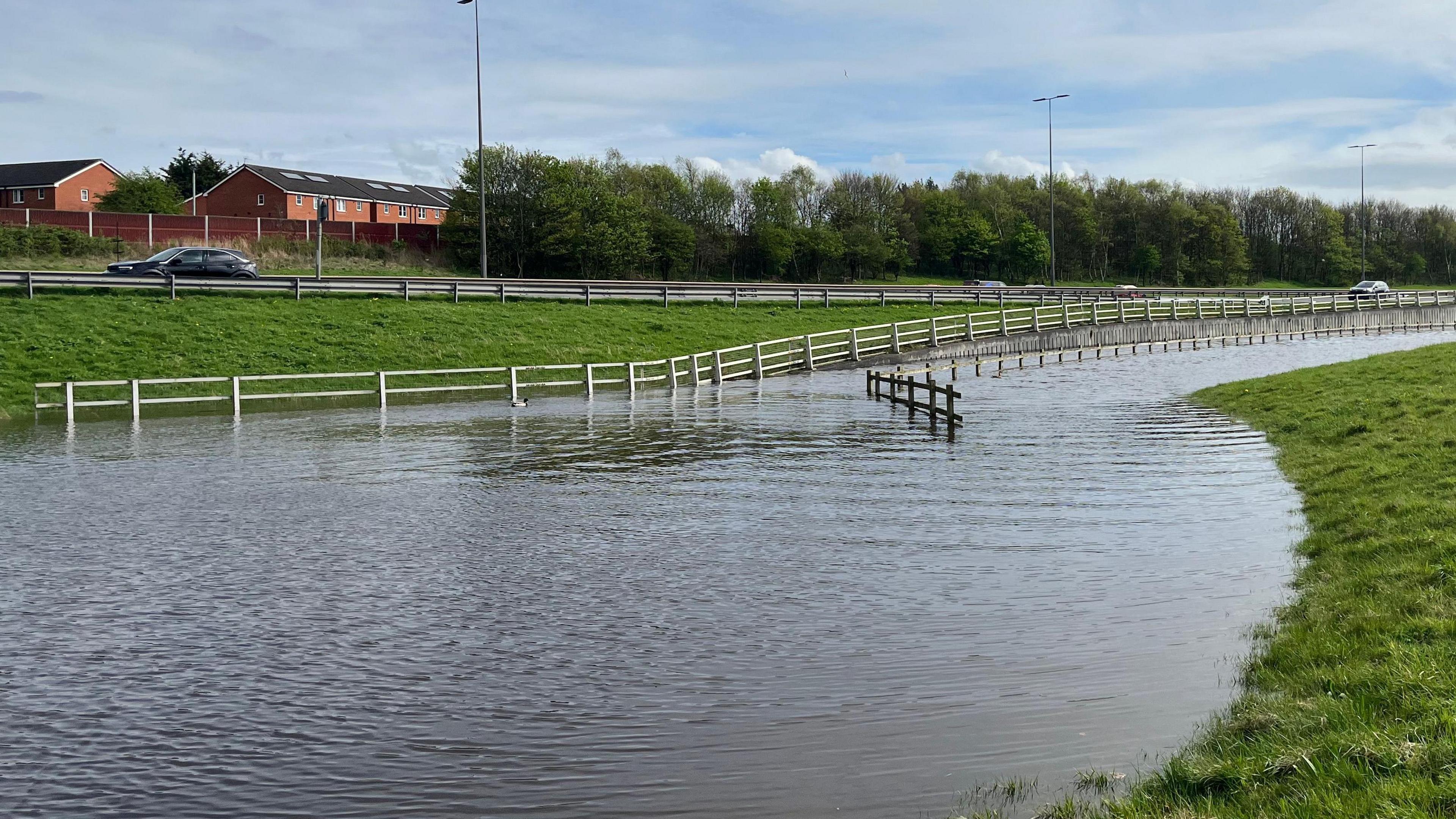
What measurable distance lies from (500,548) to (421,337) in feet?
Answer: 102

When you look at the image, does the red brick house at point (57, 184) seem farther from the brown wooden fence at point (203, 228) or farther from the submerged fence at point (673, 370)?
the submerged fence at point (673, 370)

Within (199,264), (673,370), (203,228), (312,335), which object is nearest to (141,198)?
(203,228)

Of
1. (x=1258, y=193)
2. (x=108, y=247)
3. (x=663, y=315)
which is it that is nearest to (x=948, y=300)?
(x=663, y=315)

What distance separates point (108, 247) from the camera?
67.3m

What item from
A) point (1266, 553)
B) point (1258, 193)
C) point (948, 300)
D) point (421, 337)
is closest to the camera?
point (1266, 553)

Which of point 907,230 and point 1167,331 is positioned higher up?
point 907,230

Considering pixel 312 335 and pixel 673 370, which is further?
pixel 312 335

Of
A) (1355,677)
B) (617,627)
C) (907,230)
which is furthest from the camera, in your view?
(907,230)

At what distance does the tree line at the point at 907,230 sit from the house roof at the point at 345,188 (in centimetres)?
2031

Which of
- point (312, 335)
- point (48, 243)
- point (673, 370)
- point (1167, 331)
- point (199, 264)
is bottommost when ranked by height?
point (673, 370)

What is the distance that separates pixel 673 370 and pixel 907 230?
92.5m

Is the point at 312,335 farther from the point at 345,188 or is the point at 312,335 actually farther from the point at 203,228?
the point at 345,188

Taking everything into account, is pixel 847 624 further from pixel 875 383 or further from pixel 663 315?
pixel 663 315

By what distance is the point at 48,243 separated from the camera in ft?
210
